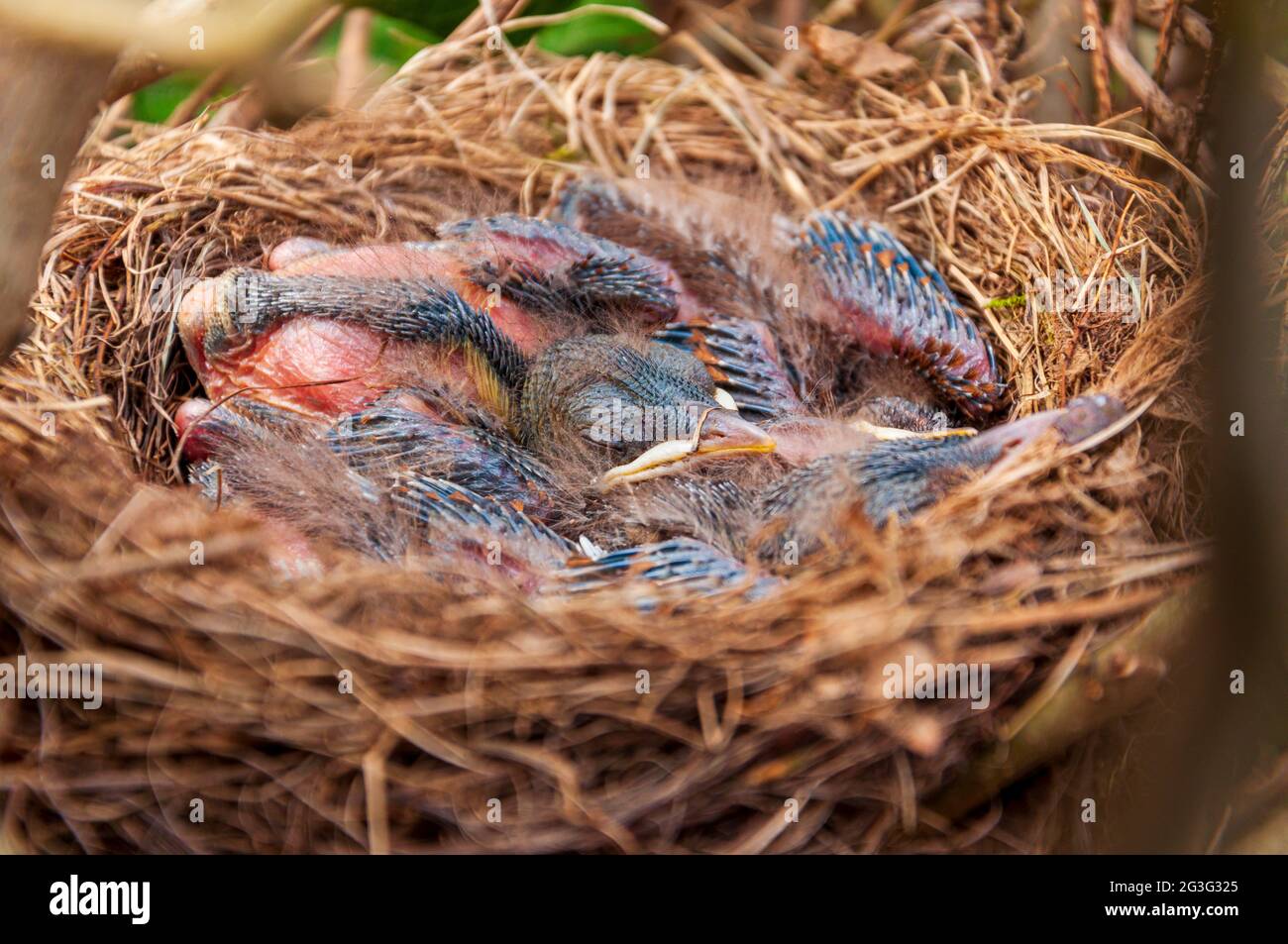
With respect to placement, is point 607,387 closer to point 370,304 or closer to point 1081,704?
point 370,304

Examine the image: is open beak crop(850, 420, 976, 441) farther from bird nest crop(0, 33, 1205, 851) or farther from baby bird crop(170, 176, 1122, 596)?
bird nest crop(0, 33, 1205, 851)

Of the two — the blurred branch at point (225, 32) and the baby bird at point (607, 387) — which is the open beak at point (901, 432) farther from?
the blurred branch at point (225, 32)

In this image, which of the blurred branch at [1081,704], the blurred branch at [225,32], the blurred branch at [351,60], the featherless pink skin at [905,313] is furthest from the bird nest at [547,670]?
the blurred branch at [351,60]

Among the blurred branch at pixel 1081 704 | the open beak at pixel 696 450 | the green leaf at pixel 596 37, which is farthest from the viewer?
the green leaf at pixel 596 37

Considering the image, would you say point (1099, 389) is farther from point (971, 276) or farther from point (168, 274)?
point (168, 274)

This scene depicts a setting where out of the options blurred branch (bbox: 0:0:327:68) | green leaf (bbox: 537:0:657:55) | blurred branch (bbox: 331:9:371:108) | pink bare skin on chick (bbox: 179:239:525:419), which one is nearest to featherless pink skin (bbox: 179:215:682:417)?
pink bare skin on chick (bbox: 179:239:525:419)
